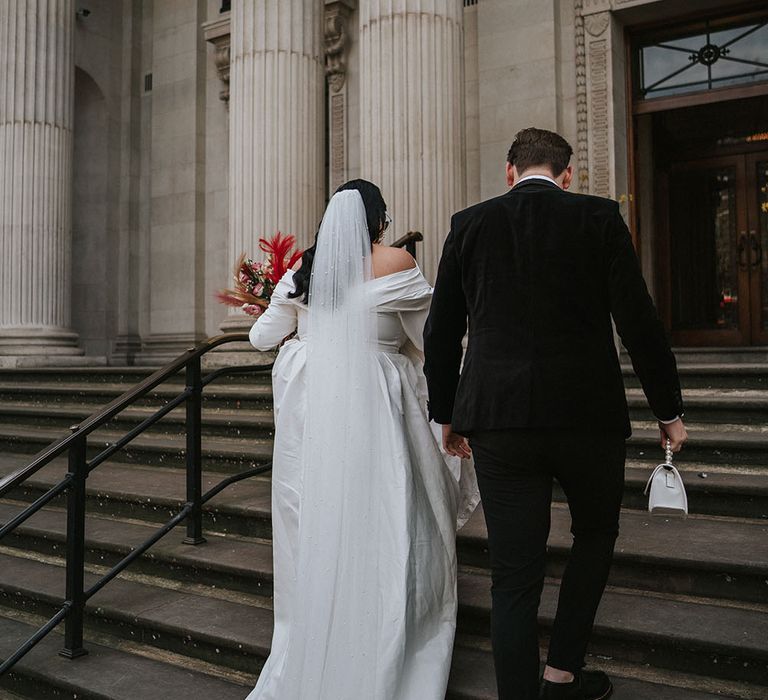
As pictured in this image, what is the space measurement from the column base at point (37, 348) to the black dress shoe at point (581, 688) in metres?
8.74

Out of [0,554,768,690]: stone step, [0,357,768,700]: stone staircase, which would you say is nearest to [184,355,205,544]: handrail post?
[0,357,768,700]: stone staircase

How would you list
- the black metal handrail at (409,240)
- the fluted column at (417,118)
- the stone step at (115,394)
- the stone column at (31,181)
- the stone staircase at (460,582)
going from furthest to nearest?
the stone column at (31,181), the fluted column at (417,118), the stone step at (115,394), the black metal handrail at (409,240), the stone staircase at (460,582)

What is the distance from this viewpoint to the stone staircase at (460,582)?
10.2ft

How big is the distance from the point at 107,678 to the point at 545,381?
2.57 meters

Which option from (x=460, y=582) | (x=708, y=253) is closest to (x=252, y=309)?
(x=460, y=582)

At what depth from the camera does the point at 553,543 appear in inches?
150

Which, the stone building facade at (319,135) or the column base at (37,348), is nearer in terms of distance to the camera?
the stone building facade at (319,135)

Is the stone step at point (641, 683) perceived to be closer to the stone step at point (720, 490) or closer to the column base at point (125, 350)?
the stone step at point (720, 490)

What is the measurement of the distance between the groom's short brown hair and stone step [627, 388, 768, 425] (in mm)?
3073

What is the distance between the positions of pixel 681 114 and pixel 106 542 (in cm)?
847

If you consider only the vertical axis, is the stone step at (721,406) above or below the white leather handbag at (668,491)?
above

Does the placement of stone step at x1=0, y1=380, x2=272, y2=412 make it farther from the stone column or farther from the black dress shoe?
the black dress shoe

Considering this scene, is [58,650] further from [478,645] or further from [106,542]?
[478,645]

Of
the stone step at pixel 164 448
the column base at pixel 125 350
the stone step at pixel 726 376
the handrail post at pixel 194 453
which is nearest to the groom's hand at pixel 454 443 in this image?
the handrail post at pixel 194 453
